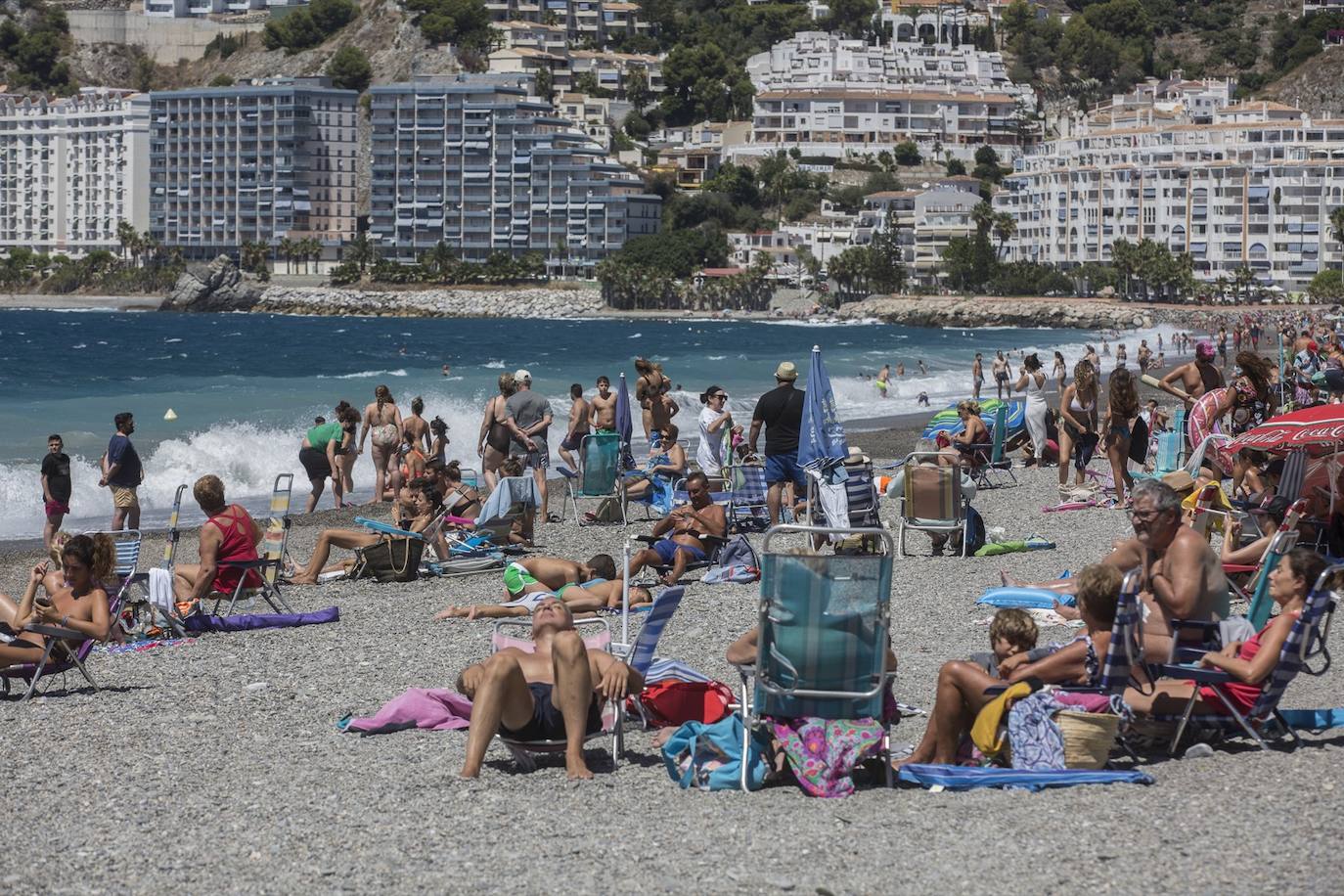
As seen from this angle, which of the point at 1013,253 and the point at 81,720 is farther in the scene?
the point at 1013,253

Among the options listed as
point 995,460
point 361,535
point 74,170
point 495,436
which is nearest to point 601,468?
point 495,436

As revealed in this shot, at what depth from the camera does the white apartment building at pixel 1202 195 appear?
109 meters

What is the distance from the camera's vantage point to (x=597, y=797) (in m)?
6.02

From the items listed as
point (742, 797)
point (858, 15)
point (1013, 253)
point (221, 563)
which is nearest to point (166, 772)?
point (742, 797)

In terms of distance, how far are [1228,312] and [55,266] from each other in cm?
9614

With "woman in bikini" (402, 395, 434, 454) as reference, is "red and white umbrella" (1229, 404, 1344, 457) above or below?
above

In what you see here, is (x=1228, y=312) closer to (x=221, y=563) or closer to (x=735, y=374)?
(x=735, y=374)

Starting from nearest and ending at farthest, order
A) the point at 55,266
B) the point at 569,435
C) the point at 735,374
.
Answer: the point at 569,435
the point at 735,374
the point at 55,266

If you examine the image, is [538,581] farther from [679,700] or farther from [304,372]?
[304,372]

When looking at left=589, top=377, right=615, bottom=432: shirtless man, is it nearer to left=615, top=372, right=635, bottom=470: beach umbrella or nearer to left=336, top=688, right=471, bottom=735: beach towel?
left=615, top=372, right=635, bottom=470: beach umbrella

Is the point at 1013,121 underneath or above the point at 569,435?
above

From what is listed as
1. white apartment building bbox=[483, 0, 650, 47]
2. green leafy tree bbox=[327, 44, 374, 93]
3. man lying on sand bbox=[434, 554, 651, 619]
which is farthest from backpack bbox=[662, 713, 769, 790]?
white apartment building bbox=[483, 0, 650, 47]

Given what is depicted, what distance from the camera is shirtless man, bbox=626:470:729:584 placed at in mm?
10562

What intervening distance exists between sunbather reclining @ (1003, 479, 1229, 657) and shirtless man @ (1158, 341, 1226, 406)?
6474mm
